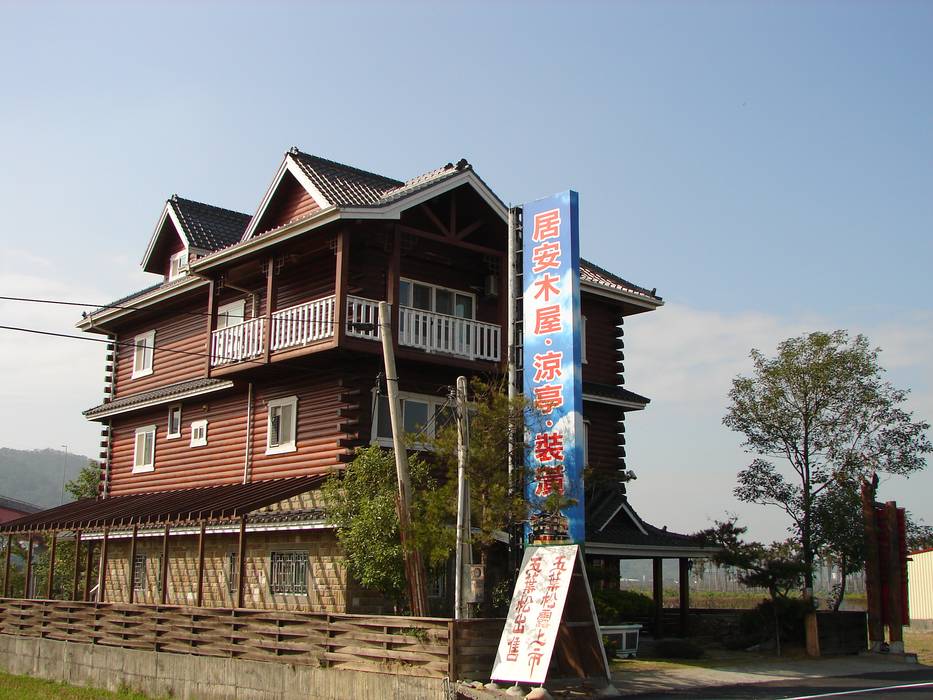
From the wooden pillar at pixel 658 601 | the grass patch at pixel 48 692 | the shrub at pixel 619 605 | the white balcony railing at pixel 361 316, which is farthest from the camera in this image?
the wooden pillar at pixel 658 601

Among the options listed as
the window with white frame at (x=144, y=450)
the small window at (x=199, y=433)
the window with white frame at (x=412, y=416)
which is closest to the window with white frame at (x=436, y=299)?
the window with white frame at (x=412, y=416)

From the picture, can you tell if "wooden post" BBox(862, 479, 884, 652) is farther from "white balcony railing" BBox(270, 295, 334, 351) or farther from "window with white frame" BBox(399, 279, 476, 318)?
"white balcony railing" BBox(270, 295, 334, 351)

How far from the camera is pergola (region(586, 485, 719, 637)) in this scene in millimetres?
25453

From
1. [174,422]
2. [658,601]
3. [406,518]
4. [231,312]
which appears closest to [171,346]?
[174,422]

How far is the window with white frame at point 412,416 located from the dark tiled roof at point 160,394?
5327 mm

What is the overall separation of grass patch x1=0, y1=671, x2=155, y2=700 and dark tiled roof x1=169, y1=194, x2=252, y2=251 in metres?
13.3

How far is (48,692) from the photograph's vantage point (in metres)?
21.6

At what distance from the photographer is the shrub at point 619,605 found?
77.6 ft

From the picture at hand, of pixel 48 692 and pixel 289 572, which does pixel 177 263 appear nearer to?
pixel 289 572

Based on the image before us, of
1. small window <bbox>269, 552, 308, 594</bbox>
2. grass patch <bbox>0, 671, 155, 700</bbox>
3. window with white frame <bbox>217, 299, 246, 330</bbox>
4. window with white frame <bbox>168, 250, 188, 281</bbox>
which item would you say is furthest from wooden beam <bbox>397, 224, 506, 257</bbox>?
grass patch <bbox>0, 671, 155, 700</bbox>

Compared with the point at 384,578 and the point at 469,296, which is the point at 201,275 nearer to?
the point at 469,296

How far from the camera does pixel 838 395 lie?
28922 mm

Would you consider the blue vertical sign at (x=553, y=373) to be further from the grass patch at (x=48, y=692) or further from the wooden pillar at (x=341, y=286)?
the grass patch at (x=48, y=692)

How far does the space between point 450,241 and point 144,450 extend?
1324 cm
